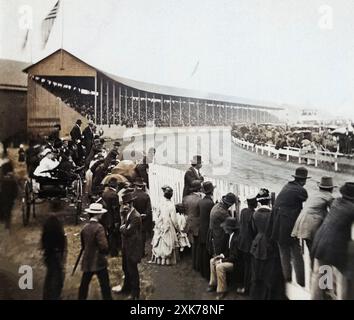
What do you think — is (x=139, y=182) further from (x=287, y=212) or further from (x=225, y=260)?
(x=287, y=212)

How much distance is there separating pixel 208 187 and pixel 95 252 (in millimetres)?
1167

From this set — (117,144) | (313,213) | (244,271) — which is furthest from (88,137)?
(313,213)

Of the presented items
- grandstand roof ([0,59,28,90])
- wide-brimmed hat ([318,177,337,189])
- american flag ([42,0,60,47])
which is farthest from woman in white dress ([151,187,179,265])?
american flag ([42,0,60,47])

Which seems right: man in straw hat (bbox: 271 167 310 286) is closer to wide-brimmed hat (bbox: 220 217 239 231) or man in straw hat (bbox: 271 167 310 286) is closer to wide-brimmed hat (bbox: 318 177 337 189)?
wide-brimmed hat (bbox: 318 177 337 189)

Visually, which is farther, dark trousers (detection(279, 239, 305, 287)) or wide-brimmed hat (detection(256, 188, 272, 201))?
wide-brimmed hat (detection(256, 188, 272, 201))

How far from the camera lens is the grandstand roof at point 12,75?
14.9ft

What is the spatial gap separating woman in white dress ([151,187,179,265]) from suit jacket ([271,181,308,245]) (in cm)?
89

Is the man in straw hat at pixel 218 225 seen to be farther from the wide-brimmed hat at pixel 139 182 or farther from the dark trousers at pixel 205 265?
the wide-brimmed hat at pixel 139 182

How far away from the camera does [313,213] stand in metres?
4.32

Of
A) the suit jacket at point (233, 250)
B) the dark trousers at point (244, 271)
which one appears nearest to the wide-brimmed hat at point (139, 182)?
the suit jacket at point (233, 250)

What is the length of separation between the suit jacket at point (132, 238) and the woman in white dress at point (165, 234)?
0.15 meters

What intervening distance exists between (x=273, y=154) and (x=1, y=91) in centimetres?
256

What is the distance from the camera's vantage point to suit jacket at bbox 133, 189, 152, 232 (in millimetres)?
4523

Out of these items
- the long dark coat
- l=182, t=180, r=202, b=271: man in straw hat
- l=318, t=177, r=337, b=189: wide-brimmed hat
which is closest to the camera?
the long dark coat
